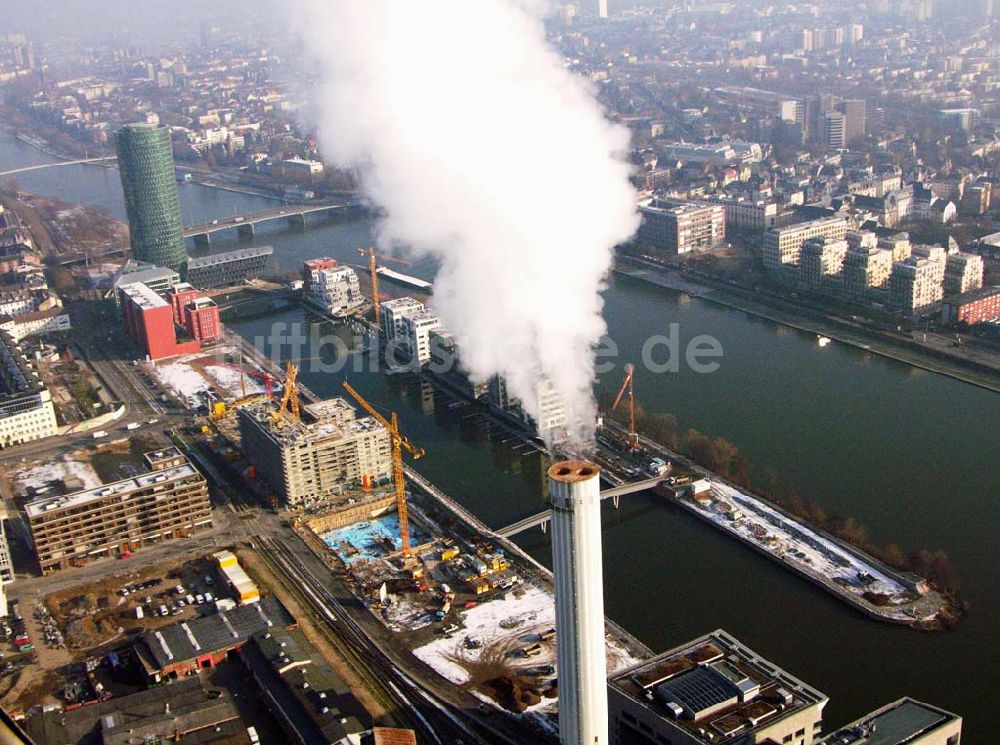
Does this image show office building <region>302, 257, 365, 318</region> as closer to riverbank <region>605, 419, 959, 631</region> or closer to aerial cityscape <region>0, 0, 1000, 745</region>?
aerial cityscape <region>0, 0, 1000, 745</region>

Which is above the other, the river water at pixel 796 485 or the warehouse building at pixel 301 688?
the warehouse building at pixel 301 688

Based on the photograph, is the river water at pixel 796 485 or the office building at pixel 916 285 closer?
the river water at pixel 796 485

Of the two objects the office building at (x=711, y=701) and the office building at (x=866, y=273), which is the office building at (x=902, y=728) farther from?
the office building at (x=866, y=273)

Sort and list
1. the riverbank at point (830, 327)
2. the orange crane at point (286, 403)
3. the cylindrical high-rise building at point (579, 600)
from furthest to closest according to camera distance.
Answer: the riverbank at point (830, 327)
the orange crane at point (286, 403)
the cylindrical high-rise building at point (579, 600)

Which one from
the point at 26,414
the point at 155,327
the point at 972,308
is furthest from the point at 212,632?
the point at 972,308

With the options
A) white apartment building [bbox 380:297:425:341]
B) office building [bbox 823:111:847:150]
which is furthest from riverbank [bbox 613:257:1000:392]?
office building [bbox 823:111:847:150]

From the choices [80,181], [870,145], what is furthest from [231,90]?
[870,145]


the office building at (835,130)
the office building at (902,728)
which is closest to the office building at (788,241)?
the office building at (835,130)

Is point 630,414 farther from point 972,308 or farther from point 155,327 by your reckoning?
point 155,327
